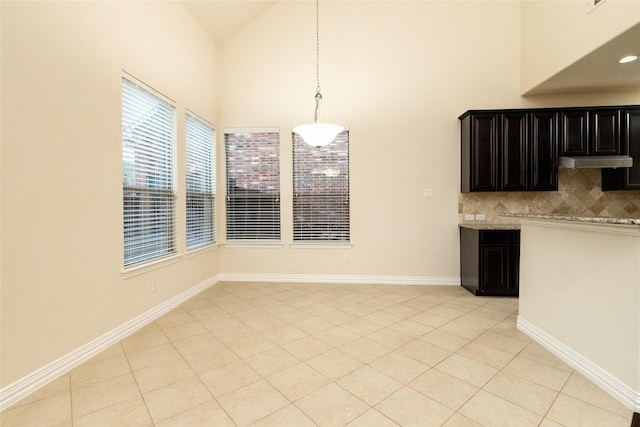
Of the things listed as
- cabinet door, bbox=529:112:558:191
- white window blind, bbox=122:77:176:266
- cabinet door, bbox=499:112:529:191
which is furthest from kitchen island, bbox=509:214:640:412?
white window blind, bbox=122:77:176:266

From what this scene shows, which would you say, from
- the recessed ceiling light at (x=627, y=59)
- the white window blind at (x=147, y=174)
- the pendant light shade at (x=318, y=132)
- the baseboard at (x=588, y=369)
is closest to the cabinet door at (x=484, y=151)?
the recessed ceiling light at (x=627, y=59)

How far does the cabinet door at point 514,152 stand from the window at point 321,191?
6.90ft

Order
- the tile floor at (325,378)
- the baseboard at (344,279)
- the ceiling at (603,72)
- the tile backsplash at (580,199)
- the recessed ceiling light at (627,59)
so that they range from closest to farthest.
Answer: the tile floor at (325,378) < the ceiling at (603,72) < the recessed ceiling light at (627,59) < the tile backsplash at (580,199) < the baseboard at (344,279)

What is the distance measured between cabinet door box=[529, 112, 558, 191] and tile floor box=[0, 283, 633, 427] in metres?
1.96

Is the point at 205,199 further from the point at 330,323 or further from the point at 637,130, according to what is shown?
the point at 637,130

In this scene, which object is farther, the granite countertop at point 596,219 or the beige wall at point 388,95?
the beige wall at point 388,95

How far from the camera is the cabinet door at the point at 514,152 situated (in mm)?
4016

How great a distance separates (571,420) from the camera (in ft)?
5.52

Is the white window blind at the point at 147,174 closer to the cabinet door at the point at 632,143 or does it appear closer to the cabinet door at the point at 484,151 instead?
the cabinet door at the point at 484,151

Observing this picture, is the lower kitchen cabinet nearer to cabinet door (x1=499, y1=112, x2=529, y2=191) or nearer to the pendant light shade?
Answer: cabinet door (x1=499, y1=112, x2=529, y2=191)

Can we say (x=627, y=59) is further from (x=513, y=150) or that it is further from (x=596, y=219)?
(x=596, y=219)

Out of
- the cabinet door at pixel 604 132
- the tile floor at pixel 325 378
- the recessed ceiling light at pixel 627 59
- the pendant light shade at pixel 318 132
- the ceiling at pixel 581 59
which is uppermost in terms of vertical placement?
the ceiling at pixel 581 59

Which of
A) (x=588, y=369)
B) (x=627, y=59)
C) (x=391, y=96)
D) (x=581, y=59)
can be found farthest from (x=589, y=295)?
(x=391, y=96)

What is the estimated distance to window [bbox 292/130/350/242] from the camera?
459 cm
